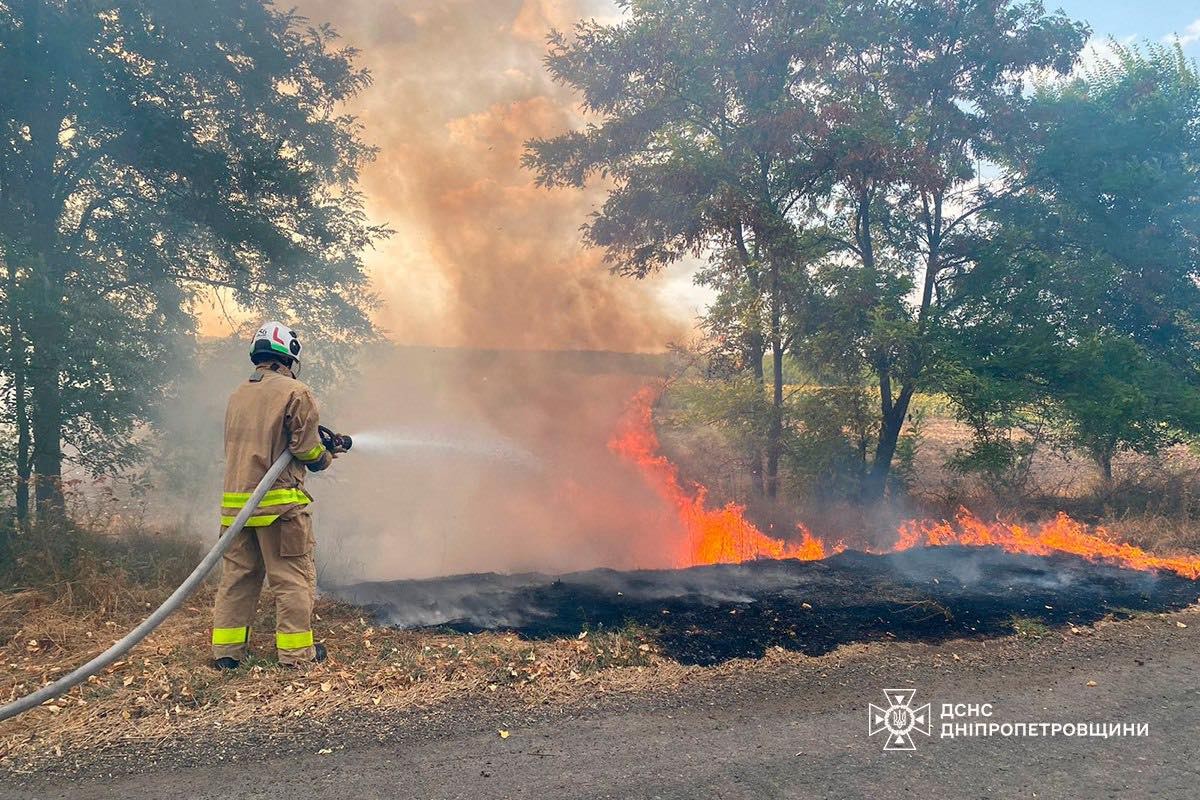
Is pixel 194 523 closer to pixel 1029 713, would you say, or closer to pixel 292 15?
pixel 292 15

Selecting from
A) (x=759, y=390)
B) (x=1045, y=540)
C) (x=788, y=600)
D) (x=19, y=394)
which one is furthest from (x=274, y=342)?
(x=1045, y=540)

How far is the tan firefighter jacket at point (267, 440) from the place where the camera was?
185 inches

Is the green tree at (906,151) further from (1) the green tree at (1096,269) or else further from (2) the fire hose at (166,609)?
(2) the fire hose at (166,609)

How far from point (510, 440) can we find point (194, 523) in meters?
6.61

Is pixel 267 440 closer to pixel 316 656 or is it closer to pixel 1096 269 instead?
pixel 316 656

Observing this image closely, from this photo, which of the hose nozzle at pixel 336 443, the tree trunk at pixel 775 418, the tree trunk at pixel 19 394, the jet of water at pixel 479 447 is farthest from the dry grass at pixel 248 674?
the jet of water at pixel 479 447

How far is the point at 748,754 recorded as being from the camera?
142 inches

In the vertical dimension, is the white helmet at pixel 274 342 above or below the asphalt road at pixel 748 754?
above

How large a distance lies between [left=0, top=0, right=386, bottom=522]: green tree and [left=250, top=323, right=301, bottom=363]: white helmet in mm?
3381

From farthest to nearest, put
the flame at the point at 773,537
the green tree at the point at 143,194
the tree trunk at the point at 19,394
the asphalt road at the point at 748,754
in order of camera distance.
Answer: the flame at the point at 773,537, the green tree at the point at 143,194, the tree trunk at the point at 19,394, the asphalt road at the point at 748,754

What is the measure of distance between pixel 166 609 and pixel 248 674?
734 mm

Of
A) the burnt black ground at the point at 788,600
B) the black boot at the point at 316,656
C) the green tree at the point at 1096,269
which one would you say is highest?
the green tree at the point at 1096,269

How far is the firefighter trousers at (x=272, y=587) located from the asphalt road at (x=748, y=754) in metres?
1.11

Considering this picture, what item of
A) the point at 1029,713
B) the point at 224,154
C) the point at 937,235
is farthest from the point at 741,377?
the point at 224,154
